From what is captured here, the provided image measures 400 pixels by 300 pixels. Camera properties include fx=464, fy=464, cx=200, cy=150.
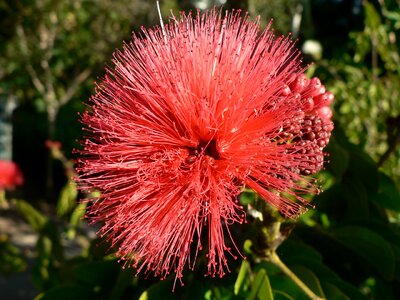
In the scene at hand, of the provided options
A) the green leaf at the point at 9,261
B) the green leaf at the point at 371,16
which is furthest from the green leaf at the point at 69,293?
the green leaf at the point at 371,16

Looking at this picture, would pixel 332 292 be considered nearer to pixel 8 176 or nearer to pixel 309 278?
pixel 309 278

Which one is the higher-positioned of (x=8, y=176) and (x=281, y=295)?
(x=8, y=176)

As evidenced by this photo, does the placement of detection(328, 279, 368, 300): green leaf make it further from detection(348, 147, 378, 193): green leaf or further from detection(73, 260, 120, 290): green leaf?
detection(73, 260, 120, 290): green leaf

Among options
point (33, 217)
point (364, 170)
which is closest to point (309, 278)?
point (364, 170)

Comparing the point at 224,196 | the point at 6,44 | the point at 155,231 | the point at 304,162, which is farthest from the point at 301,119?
the point at 6,44

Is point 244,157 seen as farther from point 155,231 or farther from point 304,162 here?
point 155,231

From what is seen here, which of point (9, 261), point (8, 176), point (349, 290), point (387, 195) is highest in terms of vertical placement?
point (8, 176)

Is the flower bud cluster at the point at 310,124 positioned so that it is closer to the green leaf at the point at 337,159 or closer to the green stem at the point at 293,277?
the green stem at the point at 293,277
